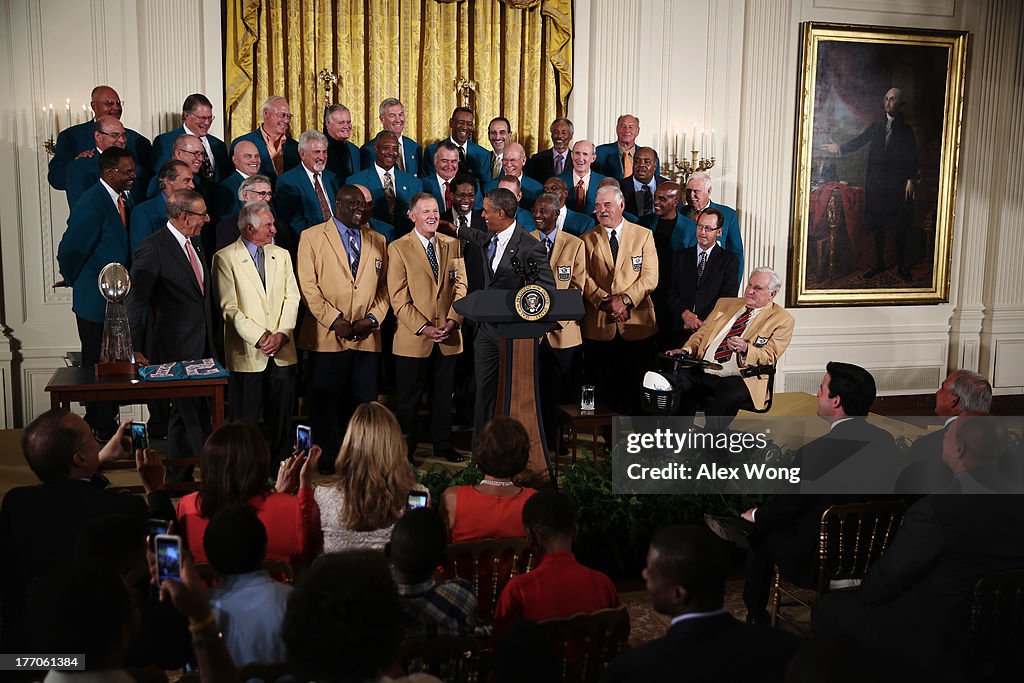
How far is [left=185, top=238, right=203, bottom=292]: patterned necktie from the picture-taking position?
217 inches

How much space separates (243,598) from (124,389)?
2872 mm

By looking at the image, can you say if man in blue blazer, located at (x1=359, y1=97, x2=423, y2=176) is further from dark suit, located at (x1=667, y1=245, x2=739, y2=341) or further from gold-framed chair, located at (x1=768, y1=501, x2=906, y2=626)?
gold-framed chair, located at (x1=768, y1=501, x2=906, y2=626)

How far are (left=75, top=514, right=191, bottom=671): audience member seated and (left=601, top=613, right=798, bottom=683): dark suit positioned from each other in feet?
4.38

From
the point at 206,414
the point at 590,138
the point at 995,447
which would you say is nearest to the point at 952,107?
the point at 590,138

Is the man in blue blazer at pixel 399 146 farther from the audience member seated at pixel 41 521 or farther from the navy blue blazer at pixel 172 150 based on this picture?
the audience member seated at pixel 41 521

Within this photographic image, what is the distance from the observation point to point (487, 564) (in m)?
3.08

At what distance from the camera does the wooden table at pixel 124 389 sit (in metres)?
4.84

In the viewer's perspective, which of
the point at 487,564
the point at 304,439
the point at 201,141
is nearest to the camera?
the point at 487,564

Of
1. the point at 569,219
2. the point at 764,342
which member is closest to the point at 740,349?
A: the point at 764,342

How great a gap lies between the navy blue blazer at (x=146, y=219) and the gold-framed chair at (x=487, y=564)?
3968mm

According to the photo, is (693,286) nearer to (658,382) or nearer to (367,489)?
(658,382)

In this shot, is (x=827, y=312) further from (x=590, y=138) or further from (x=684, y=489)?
(x=684, y=489)

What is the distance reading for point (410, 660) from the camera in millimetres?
2416

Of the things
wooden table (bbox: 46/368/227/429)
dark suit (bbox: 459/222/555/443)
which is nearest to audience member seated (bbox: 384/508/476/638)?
dark suit (bbox: 459/222/555/443)
